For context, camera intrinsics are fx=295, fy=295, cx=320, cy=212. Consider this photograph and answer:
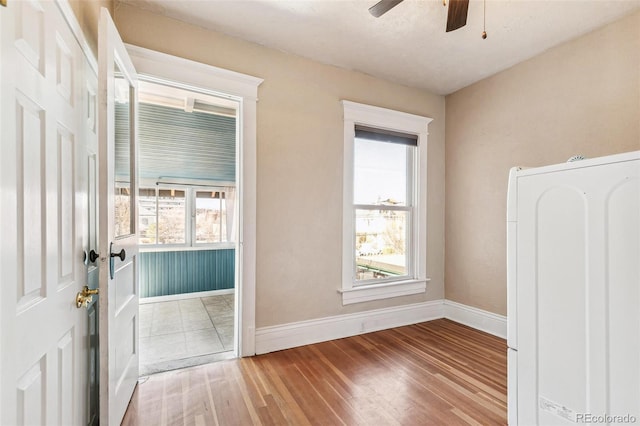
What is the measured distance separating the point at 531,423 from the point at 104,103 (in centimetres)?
254

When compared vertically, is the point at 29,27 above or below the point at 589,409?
above

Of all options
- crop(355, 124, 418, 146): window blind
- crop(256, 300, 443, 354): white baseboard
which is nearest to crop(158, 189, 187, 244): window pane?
crop(256, 300, 443, 354): white baseboard

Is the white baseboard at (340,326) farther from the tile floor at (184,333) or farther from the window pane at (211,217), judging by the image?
the window pane at (211,217)

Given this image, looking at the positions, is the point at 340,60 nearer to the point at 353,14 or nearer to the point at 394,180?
the point at 353,14

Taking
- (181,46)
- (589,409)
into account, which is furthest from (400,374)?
(181,46)

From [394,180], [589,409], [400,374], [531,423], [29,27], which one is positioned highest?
[29,27]

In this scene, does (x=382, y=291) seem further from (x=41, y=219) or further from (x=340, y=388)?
(x=41, y=219)

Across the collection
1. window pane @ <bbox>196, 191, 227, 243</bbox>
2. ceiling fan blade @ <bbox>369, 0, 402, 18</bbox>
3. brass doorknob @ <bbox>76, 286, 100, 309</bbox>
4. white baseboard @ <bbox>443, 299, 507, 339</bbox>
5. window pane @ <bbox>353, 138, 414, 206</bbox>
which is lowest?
white baseboard @ <bbox>443, 299, 507, 339</bbox>

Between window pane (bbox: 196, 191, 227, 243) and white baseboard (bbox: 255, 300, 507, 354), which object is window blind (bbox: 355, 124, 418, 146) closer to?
white baseboard (bbox: 255, 300, 507, 354)

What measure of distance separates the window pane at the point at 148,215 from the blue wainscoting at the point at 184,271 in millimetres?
348

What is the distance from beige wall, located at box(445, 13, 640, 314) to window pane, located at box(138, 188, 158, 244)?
4874 millimetres

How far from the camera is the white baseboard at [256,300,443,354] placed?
2.65 metres

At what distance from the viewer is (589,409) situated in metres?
1.18

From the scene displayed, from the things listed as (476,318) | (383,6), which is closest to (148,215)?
(383,6)
